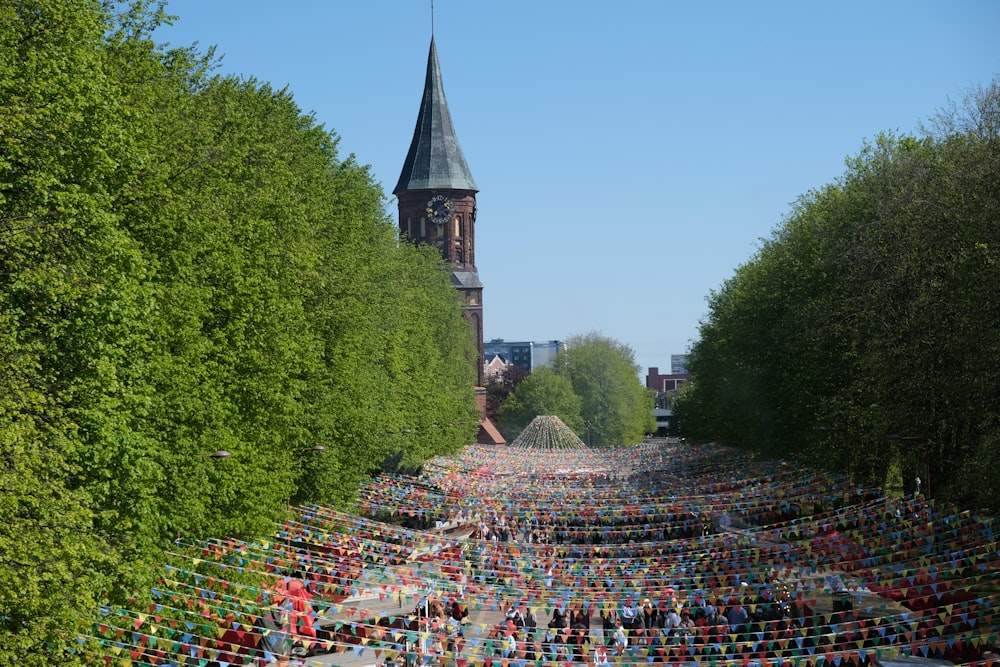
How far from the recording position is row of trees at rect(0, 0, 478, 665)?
16.3m

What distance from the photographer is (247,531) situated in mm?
28219

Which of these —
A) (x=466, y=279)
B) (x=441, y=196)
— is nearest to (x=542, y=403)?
(x=466, y=279)

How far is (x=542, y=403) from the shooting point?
126750 millimetres

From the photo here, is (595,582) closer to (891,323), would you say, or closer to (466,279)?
(891,323)

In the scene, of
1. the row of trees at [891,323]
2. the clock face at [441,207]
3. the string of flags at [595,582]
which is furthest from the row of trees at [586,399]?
the string of flags at [595,582]

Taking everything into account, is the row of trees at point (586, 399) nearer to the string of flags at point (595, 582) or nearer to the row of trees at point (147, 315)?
the string of flags at point (595, 582)

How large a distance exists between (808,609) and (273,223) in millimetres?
16274

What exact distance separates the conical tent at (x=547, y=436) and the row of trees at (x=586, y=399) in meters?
22.3

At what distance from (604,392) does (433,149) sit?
114 feet

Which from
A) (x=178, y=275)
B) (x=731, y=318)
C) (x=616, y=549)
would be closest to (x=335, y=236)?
(x=616, y=549)

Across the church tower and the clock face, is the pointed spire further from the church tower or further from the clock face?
the clock face

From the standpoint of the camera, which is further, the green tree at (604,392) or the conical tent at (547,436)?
the green tree at (604,392)

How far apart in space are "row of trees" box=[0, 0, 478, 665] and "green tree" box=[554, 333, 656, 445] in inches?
3699

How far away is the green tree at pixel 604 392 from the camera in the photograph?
134125 mm
